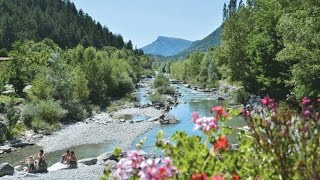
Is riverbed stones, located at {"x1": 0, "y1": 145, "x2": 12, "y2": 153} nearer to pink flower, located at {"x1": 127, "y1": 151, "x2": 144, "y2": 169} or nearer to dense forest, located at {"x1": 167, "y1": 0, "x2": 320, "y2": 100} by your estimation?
dense forest, located at {"x1": 167, "y1": 0, "x2": 320, "y2": 100}

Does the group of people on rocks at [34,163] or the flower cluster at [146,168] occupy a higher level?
the flower cluster at [146,168]

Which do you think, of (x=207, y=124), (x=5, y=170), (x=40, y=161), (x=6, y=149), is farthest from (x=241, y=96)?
(x=207, y=124)

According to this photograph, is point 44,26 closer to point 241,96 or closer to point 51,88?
point 51,88

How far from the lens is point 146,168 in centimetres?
394

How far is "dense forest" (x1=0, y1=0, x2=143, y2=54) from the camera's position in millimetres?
144750

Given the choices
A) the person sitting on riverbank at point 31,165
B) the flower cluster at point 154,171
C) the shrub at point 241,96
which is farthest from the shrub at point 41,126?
the flower cluster at point 154,171

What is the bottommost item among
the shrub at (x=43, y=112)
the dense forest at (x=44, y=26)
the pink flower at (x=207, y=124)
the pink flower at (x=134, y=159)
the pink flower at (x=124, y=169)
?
the shrub at (x=43, y=112)

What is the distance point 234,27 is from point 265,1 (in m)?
13.7

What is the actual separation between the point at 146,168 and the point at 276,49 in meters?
47.3

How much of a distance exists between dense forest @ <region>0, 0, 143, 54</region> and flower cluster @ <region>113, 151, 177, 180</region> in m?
139

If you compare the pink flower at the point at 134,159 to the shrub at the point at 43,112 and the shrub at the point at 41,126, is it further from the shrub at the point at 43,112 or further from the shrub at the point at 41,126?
the shrub at the point at 43,112

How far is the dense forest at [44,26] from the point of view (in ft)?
475

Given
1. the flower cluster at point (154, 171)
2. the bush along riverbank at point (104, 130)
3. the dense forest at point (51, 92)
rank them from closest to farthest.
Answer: the flower cluster at point (154, 171) → the bush along riverbank at point (104, 130) → the dense forest at point (51, 92)

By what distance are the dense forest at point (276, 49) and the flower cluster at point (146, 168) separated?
78.9 ft
